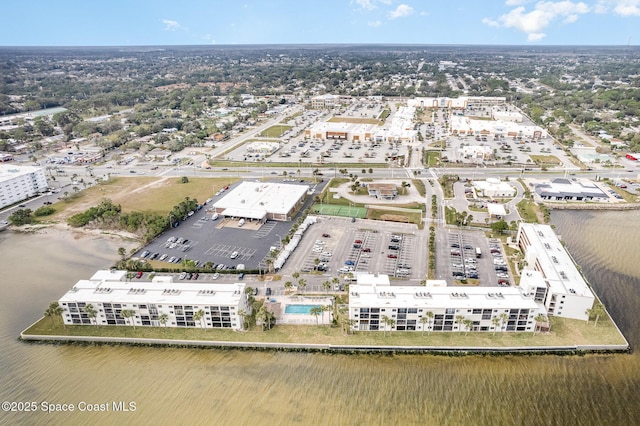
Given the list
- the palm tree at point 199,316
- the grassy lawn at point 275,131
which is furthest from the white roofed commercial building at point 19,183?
the grassy lawn at point 275,131

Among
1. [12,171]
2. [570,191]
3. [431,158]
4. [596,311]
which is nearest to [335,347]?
[596,311]

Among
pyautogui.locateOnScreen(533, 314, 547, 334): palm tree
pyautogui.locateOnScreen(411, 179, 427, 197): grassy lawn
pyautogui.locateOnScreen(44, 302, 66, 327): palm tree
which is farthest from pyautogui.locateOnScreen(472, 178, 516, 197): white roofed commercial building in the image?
pyautogui.locateOnScreen(44, 302, 66, 327): palm tree

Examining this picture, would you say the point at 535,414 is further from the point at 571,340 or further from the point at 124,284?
the point at 124,284

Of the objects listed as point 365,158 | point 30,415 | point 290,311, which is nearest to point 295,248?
point 290,311

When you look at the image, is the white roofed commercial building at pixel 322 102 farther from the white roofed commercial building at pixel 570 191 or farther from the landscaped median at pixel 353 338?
the landscaped median at pixel 353 338

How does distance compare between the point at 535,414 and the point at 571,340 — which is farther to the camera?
the point at 571,340
